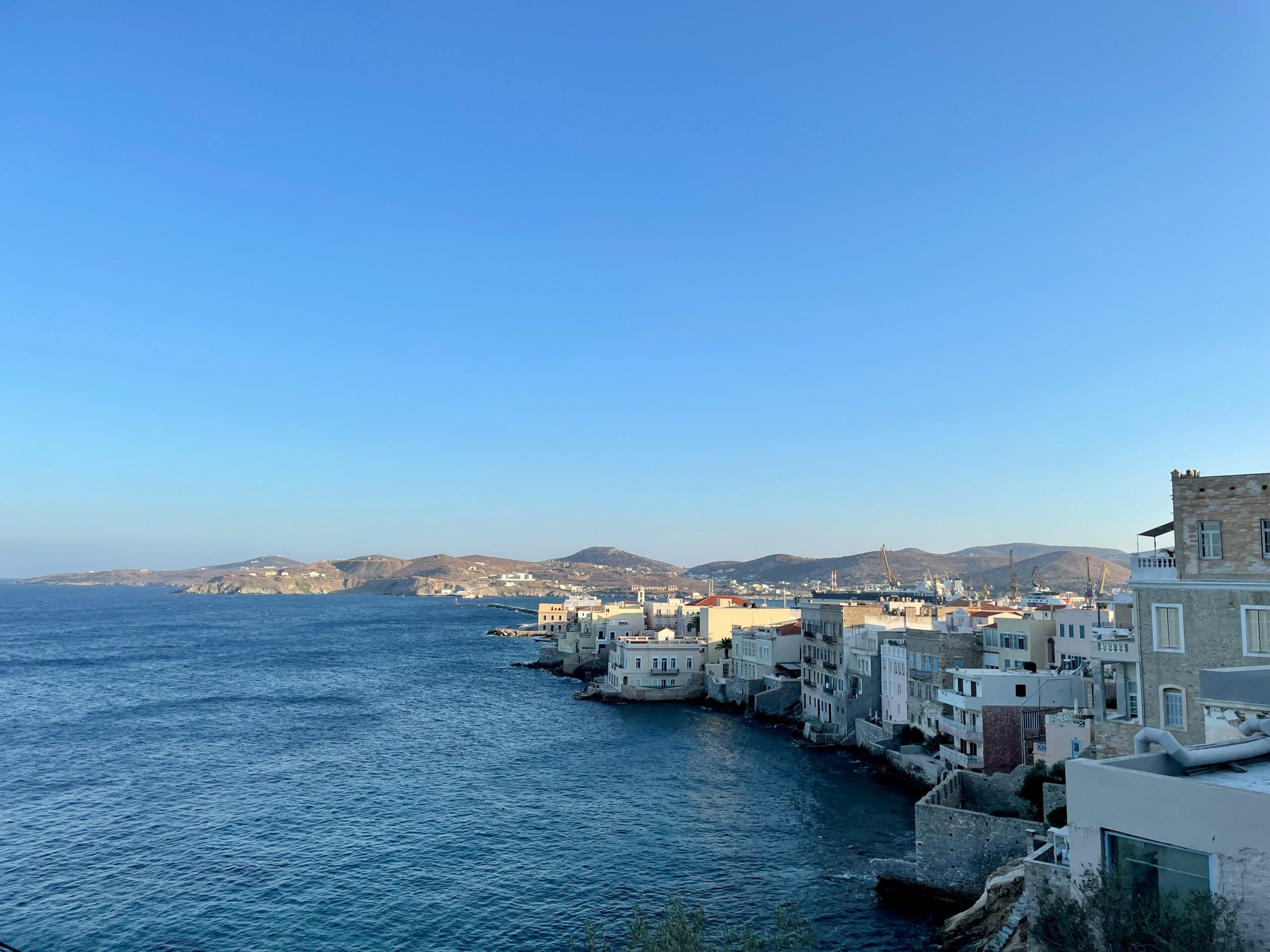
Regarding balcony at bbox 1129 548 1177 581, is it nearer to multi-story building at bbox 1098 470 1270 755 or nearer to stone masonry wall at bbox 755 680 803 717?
multi-story building at bbox 1098 470 1270 755

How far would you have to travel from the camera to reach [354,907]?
87.1ft

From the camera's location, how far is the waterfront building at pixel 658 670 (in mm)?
71562

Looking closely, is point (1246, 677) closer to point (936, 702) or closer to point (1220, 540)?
point (1220, 540)

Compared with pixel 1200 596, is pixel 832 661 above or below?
below

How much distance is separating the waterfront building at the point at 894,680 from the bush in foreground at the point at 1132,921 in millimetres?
38006

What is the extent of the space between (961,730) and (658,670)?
36715mm

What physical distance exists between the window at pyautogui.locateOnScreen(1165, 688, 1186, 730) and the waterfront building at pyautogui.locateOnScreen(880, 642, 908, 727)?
1004 inches

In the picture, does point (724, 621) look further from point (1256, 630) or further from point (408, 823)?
point (1256, 630)

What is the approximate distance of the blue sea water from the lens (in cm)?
2558

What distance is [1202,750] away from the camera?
39.9ft

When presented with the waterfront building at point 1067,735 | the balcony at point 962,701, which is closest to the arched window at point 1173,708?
the waterfront building at point 1067,735

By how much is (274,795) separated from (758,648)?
3951 centimetres

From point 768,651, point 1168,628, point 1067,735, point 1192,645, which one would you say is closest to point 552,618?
point 768,651

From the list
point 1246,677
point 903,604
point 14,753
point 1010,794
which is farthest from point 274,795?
point 903,604
